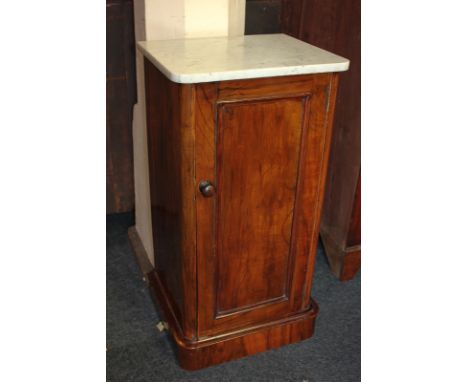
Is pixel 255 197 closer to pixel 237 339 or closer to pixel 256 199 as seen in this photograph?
pixel 256 199

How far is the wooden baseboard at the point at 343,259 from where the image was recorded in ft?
6.97

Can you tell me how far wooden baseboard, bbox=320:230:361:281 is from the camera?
2.12m

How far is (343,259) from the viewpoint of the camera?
2127mm

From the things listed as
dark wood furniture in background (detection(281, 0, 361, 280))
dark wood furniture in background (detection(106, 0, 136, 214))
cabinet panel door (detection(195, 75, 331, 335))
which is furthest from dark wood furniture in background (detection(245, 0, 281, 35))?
cabinet panel door (detection(195, 75, 331, 335))

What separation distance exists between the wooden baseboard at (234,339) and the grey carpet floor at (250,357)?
30 mm

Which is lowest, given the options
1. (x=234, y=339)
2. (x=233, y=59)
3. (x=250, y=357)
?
(x=250, y=357)

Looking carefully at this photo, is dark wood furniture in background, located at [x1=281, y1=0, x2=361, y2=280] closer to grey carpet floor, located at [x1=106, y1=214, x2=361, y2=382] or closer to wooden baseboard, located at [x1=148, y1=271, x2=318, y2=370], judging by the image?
grey carpet floor, located at [x1=106, y1=214, x2=361, y2=382]

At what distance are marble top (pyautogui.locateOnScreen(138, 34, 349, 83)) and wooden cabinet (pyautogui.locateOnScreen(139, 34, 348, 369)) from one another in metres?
0.03

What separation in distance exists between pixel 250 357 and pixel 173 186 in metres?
0.72

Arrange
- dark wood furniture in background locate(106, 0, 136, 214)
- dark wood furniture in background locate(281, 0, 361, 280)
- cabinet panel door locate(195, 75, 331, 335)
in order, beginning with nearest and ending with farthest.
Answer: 1. cabinet panel door locate(195, 75, 331, 335)
2. dark wood furniture in background locate(281, 0, 361, 280)
3. dark wood furniture in background locate(106, 0, 136, 214)

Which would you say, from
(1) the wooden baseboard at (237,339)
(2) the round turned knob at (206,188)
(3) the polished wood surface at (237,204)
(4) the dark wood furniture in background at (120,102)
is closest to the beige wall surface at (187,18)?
(3) the polished wood surface at (237,204)

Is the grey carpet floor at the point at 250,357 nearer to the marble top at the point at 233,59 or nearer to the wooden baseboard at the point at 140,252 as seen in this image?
the wooden baseboard at the point at 140,252

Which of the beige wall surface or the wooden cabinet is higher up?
the beige wall surface

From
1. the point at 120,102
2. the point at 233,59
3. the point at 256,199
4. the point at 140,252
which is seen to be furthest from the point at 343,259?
the point at 120,102
